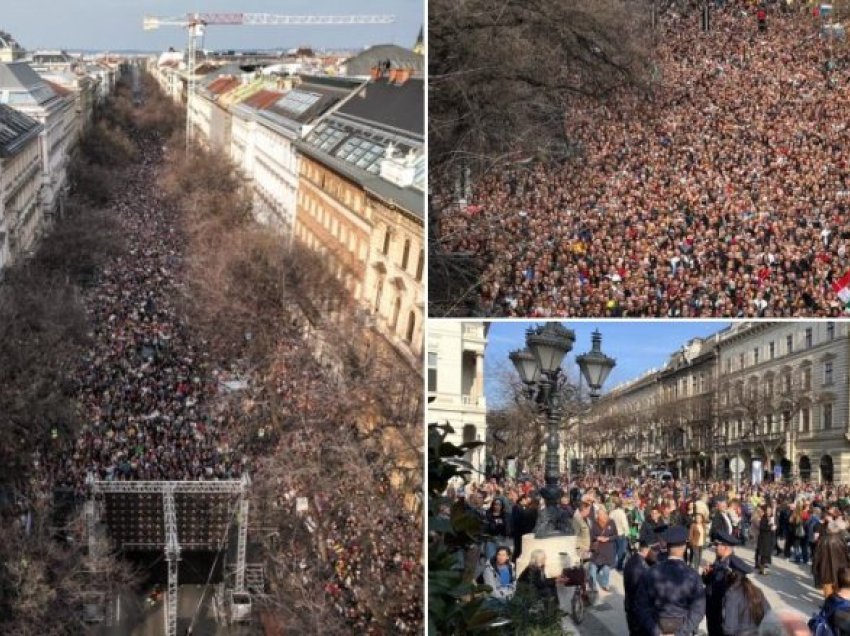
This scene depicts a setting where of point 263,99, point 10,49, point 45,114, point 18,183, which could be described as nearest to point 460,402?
point 18,183

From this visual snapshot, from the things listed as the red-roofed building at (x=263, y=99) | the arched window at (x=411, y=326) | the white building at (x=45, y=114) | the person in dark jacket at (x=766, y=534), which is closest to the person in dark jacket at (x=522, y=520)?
the person in dark jacket at (x=766, y=534)

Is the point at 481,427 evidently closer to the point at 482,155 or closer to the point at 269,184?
the point at 482,155

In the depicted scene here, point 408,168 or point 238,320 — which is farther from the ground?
point 408,168

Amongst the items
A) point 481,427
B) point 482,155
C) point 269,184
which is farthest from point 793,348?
point 269,184

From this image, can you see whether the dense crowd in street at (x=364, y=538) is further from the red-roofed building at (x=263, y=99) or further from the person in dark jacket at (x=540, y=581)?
the red-roofed building at (x=263, y=99)

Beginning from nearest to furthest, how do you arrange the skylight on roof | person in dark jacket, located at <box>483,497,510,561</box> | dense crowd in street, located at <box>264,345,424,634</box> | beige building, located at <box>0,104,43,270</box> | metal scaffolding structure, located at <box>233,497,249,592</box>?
person in dark jacket, located at <box>483,497,510,561</box> < dense crowd in street, located at <box>264,345,424,634</box> < metal scaffolding structure, located at <box>233,497,249,592</box> < beige building, located at <box>0,104,43,270</box> < the skylight on roof

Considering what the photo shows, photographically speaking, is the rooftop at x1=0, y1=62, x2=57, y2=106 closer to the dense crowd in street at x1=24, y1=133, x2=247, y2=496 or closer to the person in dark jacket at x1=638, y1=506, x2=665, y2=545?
the dense crowd in street at x1=24, y1=133, x2=247, y2=496

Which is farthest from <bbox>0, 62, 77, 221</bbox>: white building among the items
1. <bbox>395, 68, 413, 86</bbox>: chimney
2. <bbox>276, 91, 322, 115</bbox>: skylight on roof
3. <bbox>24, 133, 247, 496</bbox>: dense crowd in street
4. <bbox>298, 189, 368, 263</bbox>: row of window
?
<bbox>395, 68, 413, 86</bbox>: chimney
